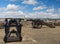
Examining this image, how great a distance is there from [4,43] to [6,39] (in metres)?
0.51

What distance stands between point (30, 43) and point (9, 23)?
1.92m

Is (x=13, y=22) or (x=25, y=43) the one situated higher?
(x=13, y=22)

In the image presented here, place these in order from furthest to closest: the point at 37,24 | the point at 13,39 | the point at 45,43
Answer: the point at 37,24 → the point at 13,39 → the point at 45,43

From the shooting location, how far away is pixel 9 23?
9.80 meters

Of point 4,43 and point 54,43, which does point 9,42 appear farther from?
point 54,43

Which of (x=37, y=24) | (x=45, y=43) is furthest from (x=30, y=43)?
(x=37, y=24)

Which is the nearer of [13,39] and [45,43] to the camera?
[45,43]

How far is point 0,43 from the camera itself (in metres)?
9.19

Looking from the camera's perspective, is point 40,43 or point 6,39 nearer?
point 40,43

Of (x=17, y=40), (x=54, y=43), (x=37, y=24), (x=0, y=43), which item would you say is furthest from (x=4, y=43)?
(x=37, y=24)

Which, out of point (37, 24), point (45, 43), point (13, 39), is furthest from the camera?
point (37, 24)

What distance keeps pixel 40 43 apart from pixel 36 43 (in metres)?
0.24

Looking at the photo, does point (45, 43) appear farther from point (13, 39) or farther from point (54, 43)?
point (13, 39)

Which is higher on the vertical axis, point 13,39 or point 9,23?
point 9,23
